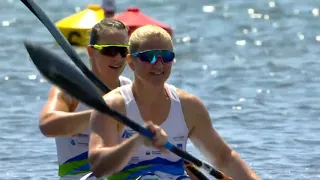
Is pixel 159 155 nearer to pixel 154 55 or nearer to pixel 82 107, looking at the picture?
A: pixel 154 55

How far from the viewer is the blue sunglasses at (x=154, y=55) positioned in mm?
4898

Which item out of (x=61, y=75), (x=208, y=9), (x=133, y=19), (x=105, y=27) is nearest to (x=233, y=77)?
(x=133, y=19)

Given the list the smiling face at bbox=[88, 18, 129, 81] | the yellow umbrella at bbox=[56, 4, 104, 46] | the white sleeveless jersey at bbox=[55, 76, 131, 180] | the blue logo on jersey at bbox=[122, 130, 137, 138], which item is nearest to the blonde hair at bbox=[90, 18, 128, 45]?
the smiling face at bbox=[88, 18, 129, 81]

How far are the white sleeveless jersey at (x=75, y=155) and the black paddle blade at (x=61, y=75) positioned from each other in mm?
1052

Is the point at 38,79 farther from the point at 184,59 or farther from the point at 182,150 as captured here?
the point at 182,150

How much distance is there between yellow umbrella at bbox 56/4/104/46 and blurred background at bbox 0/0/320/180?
1.02 feet

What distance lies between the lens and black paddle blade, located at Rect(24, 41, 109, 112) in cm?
487

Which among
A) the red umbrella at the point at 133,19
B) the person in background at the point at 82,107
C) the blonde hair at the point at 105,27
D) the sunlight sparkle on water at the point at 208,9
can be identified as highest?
the blonde hair at the point at 105,27

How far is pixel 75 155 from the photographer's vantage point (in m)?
6.07

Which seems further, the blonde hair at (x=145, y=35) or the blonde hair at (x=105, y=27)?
the blonde hair at (x=105, y=27)

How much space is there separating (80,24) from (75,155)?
22.0 ft

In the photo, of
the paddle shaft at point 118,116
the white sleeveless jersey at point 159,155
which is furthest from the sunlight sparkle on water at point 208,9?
the white sleeveless jersey at point 159,155

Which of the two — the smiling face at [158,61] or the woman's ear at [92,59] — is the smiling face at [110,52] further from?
the smiling face at [158,61]

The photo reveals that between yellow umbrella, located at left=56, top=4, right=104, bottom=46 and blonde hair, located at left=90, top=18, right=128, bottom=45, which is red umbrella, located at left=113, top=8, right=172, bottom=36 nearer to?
yellow umbrella, located at left=56, top=4, right=104, bottom=46
